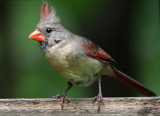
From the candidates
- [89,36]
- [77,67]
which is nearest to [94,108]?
[77,67]

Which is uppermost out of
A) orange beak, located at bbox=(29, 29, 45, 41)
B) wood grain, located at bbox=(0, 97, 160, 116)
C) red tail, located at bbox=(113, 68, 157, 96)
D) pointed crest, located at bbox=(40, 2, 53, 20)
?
pointed crest, located at bbox=(40, 2, 53, 20)

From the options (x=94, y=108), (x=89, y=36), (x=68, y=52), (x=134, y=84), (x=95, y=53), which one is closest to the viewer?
(x=94, y=108)

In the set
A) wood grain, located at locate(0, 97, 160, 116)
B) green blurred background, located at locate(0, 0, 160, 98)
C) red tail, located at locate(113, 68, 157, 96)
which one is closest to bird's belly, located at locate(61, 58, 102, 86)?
red tail, located at locate(113, 68, 157, 96)

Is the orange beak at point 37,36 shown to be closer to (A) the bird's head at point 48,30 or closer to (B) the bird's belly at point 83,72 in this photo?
(A) the bird's head at point 48,30

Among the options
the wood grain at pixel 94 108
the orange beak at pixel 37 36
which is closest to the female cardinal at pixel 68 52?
the orange beak at pixel 37 36

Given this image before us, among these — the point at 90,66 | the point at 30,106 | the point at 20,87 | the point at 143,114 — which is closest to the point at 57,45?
the point at 90,66

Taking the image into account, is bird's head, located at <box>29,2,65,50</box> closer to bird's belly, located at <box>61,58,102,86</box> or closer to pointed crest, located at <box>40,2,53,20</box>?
pointed crest, located at <box>40,2,53,20</box>

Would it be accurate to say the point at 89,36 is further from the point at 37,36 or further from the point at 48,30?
the point at 37,36

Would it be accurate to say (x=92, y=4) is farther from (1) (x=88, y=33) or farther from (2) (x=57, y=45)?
(2) (x=57, y=45)
